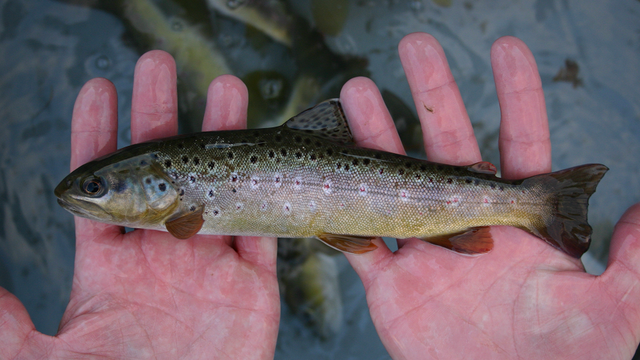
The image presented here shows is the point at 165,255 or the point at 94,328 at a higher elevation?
the point at 165,255

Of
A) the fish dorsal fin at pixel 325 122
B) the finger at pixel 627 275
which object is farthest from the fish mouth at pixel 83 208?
the finger at pixel 627 275

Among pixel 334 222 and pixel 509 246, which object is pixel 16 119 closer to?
pixel 334 222

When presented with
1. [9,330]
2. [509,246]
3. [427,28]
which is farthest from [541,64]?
[9,330]

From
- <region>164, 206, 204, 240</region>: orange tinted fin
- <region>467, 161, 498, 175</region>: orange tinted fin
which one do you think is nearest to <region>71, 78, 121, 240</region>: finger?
<region>164, 206, 204, 240</region>: orange tinted fin

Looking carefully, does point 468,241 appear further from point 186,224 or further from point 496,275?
point 186,224

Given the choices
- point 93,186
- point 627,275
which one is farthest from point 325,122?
point 627,275

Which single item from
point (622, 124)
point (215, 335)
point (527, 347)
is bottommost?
point (215, 335)

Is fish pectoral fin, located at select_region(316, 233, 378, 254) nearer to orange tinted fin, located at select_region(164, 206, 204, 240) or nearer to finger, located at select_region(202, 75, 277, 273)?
finger, located at select_region(202, 75, 277, 273)
